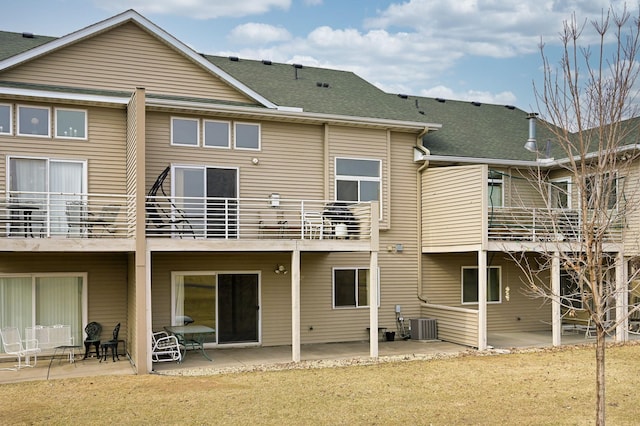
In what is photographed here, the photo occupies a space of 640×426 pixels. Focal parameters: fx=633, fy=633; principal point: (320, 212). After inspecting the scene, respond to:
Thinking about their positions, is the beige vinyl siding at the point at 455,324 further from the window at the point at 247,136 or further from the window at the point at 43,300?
the window at the point at 43,300

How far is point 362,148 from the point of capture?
58.3ft

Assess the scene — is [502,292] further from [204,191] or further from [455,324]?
[204,191]

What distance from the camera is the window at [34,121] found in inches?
572

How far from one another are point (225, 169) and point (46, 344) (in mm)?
5906

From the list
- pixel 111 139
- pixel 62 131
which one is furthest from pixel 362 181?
pixel 62 131

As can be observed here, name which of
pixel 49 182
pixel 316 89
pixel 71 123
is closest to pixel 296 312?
pixel 49 182

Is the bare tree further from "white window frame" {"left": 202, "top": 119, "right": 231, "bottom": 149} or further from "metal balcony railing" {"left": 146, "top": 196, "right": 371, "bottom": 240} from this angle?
"white window frame" {"left": 202, "top": 119, "right": 231, "bottom": 149}

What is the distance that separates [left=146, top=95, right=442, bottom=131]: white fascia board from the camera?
50.3ft

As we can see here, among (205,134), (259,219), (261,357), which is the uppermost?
(205,134)

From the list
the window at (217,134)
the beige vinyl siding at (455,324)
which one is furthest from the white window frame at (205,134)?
the beige vinyl siding at (455,324)

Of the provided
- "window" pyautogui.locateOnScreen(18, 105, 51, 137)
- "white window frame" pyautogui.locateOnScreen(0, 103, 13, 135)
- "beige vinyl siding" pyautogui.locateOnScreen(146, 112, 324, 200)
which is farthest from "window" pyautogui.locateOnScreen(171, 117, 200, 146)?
"white window frame" pyautogui.locateOnScreen(0, 103, 13, 135)

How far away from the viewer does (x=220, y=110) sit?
51.9ft

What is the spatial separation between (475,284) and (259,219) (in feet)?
24.2

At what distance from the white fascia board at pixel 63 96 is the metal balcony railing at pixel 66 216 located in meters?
2.23
